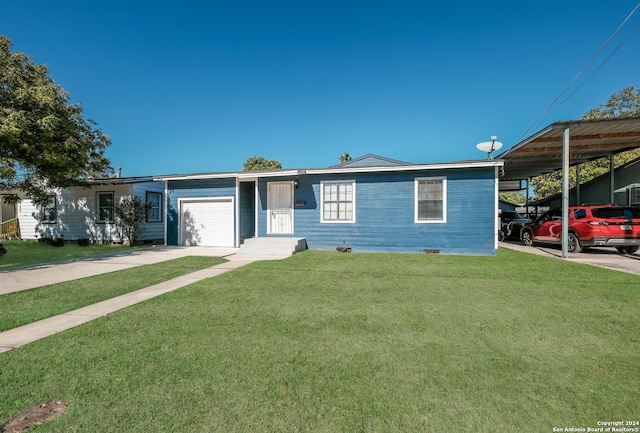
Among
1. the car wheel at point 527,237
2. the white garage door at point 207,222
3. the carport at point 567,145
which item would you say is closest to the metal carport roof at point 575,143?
the carport at point 567,145

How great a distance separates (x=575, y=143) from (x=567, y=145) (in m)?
3.41

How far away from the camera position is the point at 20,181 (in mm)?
13812

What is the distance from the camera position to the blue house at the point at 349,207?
10156mm

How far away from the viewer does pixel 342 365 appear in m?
2.64

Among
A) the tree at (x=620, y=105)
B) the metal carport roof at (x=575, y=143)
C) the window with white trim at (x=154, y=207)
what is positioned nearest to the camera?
the metal carport roof at (x=575, y=143)

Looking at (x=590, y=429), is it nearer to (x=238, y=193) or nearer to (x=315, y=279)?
(x=315, y=279)

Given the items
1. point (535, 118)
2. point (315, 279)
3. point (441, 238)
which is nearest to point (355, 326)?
point (315, 279)

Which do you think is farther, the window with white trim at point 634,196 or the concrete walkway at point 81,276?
the window with white trim at point 634,196

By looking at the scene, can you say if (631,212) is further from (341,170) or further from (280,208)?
(280,208)

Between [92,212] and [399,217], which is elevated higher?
[92,212]

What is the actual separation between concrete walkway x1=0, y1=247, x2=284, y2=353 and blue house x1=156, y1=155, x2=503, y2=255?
2.39 m

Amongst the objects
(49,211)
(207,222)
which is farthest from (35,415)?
(49,211)

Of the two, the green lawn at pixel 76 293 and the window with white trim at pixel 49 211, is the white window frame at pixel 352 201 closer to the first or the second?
the green lawn at pixel 76 293

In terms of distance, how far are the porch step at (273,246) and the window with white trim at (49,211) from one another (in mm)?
12158
